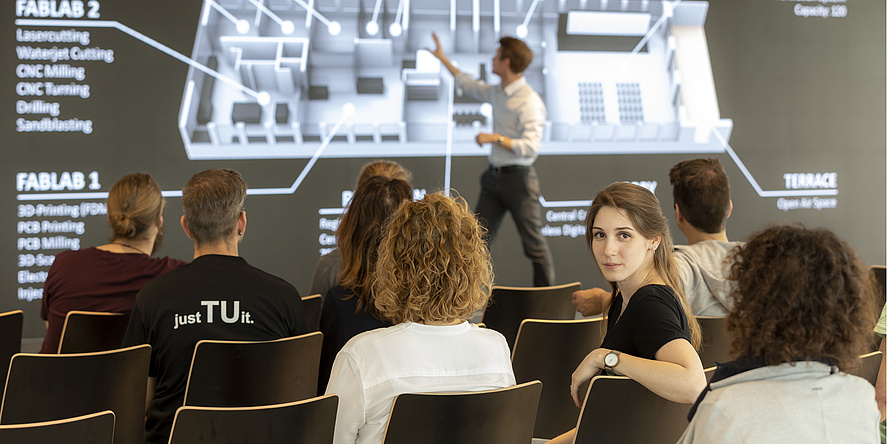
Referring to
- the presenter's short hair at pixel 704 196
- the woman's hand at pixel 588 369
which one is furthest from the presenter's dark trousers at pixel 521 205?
the woman's hand at pixel 588 369

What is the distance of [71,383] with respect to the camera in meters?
1.93

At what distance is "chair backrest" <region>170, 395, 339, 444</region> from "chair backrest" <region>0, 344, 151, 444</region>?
23.0 inches

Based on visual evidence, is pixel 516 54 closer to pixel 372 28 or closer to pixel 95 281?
pixel 372 28

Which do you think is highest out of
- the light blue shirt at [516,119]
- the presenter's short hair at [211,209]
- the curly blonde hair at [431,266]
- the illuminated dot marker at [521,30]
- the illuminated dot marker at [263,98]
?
the illuminated dot marker at [521,30]

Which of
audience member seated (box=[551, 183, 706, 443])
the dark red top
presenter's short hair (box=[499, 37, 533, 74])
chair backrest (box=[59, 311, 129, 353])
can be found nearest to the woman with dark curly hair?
audience member seated (box=[551, 183, 706, 443])

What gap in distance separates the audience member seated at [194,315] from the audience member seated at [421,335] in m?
0.62

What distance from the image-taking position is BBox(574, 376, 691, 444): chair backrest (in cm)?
160

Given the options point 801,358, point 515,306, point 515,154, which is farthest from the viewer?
point 515,154

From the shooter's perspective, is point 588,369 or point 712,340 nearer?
point 588,369

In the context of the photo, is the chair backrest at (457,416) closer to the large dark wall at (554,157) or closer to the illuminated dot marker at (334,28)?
the large dark wall at (554,157)

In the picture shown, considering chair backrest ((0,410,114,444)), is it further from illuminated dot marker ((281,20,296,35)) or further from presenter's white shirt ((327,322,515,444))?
illuminated dot marker ((281,20,296,35))

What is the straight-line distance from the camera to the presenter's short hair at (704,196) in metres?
2.58

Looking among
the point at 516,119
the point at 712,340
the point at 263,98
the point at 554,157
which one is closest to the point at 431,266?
the point at 712,340

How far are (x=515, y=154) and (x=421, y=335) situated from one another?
3345 millimetres
